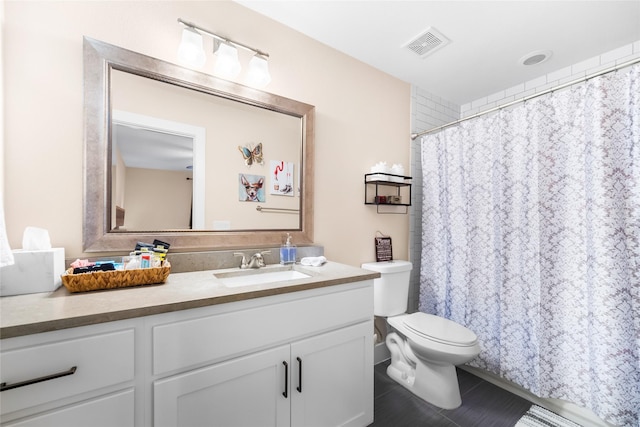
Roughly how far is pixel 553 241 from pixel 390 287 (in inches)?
40.7

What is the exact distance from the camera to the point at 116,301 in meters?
0.88

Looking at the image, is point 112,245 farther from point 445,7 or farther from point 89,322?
point 445,7

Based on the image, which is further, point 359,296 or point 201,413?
point 359,296

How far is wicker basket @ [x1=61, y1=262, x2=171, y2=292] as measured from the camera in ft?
3.12

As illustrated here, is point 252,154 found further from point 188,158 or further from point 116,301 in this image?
point 116,301

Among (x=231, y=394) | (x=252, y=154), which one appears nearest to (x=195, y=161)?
(x=252, y=154)

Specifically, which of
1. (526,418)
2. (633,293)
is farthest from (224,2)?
(526,418)

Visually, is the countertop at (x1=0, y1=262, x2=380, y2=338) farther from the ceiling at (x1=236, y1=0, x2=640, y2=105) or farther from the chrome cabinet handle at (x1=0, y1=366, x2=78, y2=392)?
the ceiling at (x1=236, y1=0, x2=640, y2=105)

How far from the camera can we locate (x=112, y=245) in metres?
1.23

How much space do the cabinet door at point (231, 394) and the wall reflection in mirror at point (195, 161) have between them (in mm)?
744

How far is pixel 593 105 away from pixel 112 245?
255 cm

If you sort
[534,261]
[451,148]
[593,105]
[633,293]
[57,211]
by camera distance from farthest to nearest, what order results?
[451,148], [534,261], [593,105], [633,293], [57,211]

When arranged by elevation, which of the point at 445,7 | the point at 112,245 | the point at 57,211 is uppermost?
the point at 445,7

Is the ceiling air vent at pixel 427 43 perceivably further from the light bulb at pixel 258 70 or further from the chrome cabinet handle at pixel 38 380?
the chrome cabinet handle at pixel 38 380
